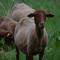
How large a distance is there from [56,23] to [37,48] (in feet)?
10.1

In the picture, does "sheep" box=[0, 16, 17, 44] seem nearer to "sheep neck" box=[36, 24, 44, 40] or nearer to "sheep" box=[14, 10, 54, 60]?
"sheep" box=[14, 10, 54, 60]

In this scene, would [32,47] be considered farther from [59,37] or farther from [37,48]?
[59,37]

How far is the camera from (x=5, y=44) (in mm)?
10586

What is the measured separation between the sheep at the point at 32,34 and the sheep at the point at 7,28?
0.87 feet

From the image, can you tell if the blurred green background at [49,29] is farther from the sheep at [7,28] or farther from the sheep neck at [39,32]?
the sheep neck at [39,32]

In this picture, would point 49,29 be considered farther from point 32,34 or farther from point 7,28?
point 32,34

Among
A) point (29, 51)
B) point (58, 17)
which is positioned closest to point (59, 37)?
point (58, 17)

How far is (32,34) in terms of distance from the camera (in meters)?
8.64

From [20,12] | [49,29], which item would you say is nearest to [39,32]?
[20,12]

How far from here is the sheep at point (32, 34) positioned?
8.09 m

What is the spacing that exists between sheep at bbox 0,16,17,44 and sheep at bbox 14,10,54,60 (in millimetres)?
264

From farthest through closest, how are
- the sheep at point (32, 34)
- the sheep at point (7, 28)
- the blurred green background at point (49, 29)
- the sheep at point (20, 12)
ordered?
the sheep at point (20, 12) → the blurred green background at point (49, 29) → the sheep at point (7, 28) → the sheep at point (32, 34)

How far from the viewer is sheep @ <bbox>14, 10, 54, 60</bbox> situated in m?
8.09

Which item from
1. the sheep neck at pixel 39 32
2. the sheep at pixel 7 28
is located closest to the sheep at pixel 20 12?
the sheep at pixel 7 28
